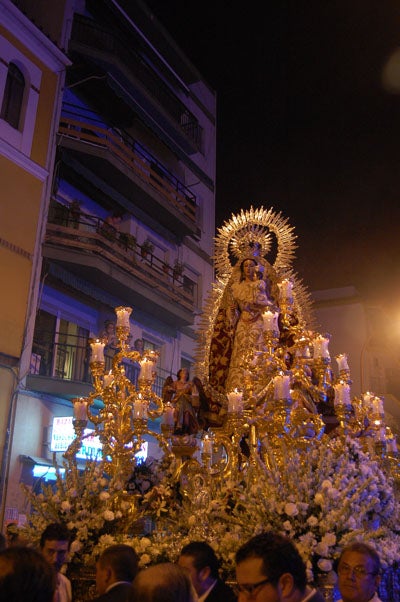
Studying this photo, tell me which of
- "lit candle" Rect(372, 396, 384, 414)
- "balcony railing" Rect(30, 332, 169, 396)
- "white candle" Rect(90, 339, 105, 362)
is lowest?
"lit candle" Rect(372, 396, 384, 414)

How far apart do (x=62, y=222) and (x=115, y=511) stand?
1009 centimetres

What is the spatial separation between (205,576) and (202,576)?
2cm

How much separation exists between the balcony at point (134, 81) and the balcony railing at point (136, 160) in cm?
129

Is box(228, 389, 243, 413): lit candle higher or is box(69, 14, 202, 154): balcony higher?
box(69, 14, 202, 154): balcony

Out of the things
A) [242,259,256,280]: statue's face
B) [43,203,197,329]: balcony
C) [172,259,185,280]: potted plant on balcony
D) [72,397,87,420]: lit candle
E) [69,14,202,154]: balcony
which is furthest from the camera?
[172,259,185,280]: potted plant on balcony

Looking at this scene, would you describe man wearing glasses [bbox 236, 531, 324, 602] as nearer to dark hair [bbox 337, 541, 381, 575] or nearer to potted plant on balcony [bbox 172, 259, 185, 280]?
dark hair [bbox 337, 541, 381, 575]

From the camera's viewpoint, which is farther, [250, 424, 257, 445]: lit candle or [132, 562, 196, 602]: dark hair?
[250, 424, 257, 445]: lit candle

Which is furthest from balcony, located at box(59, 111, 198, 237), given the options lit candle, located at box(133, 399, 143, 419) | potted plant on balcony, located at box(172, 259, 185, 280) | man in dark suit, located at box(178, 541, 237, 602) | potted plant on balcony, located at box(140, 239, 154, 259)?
man in dark suit, located at box(178, 541, 237, 602)

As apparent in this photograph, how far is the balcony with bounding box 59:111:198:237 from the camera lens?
1532cm

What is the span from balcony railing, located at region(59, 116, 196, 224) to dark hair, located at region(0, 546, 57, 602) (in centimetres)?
1385

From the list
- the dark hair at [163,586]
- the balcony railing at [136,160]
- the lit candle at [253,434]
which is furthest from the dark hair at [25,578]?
the balcony railing at [136,160]

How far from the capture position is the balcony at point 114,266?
14102 millimetres

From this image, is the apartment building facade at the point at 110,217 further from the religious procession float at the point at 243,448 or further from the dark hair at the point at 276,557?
the dark hair at the point at 276,557

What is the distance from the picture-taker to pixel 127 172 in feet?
53.4
